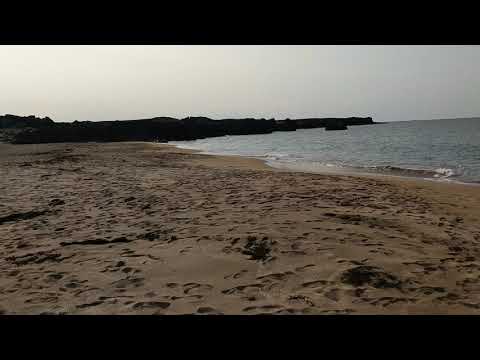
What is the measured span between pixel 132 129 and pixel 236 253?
8107cm

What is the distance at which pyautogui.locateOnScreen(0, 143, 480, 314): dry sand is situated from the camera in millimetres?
3701

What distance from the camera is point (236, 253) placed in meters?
A: 5.07

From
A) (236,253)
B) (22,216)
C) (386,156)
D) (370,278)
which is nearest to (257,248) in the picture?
(236,253)

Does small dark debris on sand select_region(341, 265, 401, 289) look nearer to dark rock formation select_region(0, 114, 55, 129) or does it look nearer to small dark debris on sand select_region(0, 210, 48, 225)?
small dark debris on sand select_region(0, 210, 48, 225)

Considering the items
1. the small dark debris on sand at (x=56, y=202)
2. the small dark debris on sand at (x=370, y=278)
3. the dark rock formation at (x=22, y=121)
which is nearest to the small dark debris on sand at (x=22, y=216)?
the small dark debris on sand at (x=56, y=202)

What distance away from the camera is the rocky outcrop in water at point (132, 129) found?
201 ft

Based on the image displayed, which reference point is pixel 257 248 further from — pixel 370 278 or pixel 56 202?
pixel 56 202

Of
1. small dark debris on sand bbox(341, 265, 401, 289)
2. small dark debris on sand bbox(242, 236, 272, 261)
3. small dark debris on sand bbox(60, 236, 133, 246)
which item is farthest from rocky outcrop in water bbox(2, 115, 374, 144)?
small dark debris on sand bbox(341, 265, 401, 289)

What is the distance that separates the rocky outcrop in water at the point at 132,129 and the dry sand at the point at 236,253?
56.2 meters

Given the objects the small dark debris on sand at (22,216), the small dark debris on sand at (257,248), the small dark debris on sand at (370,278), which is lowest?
the small dark debris on sand at (370,278)

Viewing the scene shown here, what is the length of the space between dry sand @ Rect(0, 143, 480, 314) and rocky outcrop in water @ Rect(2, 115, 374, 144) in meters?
56.2
